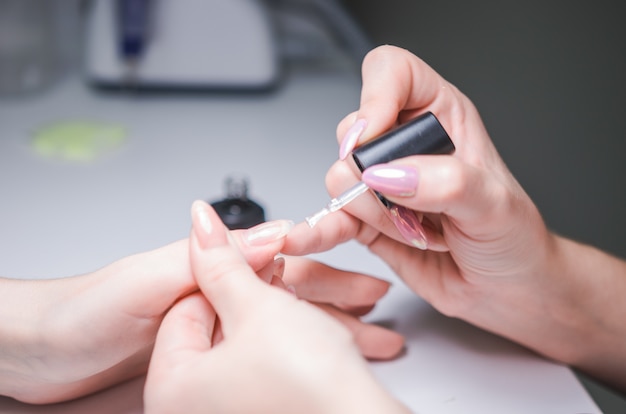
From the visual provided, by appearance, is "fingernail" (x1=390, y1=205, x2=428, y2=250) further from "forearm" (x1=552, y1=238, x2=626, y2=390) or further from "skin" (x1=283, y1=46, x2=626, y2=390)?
"forearm" (x1=552, y1=238, x2=626, y2=390)

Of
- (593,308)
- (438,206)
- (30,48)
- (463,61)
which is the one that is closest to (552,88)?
(463,61)

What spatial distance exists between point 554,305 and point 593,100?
0.31m

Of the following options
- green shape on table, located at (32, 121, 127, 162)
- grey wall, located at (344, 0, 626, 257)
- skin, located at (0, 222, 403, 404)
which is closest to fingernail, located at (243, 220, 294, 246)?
skin, located at (0, 222, 403, 404)

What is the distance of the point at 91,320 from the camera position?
0.47 metres

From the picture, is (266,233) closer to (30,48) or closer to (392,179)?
(392,179)

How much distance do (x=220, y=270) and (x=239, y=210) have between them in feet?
0.82

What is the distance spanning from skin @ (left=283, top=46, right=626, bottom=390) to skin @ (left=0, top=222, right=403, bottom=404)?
96 millimetres

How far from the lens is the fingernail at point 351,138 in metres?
0.50

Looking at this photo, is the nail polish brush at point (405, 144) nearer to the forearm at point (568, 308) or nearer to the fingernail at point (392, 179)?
the fingernail at point (392, 179)

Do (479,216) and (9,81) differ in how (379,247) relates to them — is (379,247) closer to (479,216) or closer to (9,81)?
(479,216)

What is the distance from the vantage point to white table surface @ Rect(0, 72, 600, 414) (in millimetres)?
535

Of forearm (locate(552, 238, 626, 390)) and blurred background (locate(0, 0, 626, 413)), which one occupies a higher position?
blurred background (locate(0, 0, 626, 413))

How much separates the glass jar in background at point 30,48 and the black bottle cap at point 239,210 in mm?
550

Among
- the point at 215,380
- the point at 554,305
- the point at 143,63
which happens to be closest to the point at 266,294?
the point at 215,380
